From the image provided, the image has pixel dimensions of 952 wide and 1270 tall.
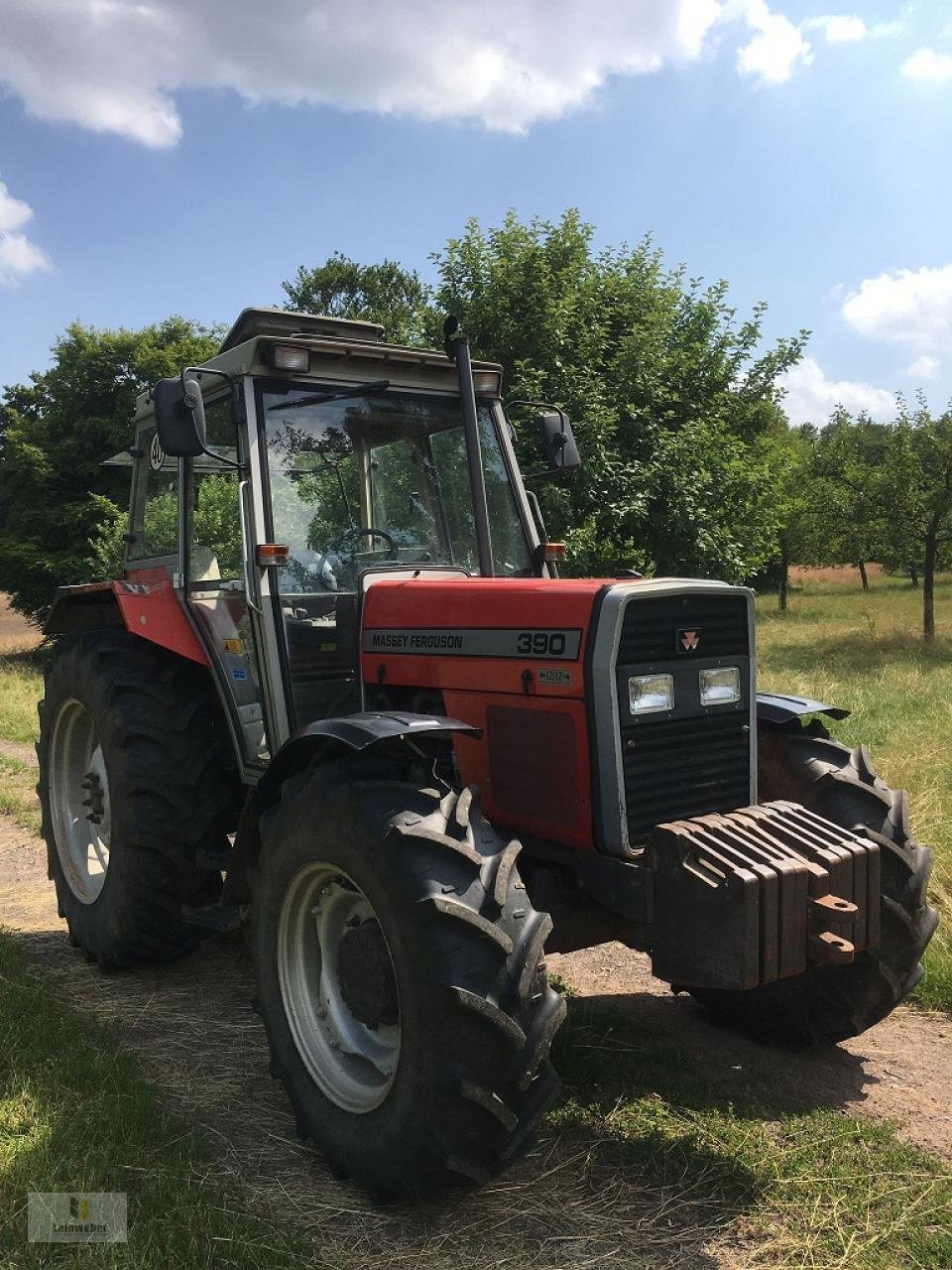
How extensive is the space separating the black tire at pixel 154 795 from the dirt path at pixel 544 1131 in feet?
0.85

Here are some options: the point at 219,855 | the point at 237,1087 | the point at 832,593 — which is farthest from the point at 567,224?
the point at 832,593

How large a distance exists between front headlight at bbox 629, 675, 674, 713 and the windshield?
1.35m

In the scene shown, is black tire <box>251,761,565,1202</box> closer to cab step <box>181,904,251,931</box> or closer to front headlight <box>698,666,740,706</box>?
front headlight <box>698,666,740,706</box>

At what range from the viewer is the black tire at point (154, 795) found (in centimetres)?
442

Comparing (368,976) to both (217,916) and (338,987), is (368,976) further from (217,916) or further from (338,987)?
(217,916)

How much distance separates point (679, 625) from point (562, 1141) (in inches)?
66.3

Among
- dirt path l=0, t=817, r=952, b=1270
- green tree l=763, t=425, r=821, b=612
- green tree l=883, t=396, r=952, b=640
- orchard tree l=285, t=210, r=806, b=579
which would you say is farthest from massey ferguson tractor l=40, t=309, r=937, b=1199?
green tree l=883, t=396, r=952, b=640

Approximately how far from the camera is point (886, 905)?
338cm

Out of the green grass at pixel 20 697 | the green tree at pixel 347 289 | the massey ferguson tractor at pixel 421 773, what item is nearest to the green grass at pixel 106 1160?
the massey ferguson tractor at pixel 421 773

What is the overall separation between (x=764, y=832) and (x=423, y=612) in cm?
142

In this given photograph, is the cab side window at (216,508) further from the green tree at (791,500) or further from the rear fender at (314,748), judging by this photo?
the green tree at (791,500)

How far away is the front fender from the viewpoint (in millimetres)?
3912

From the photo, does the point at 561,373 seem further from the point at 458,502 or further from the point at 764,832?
the point at 764,832

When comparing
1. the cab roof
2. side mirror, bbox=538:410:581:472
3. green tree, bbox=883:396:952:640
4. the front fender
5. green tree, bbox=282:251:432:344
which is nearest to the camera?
the front fender
